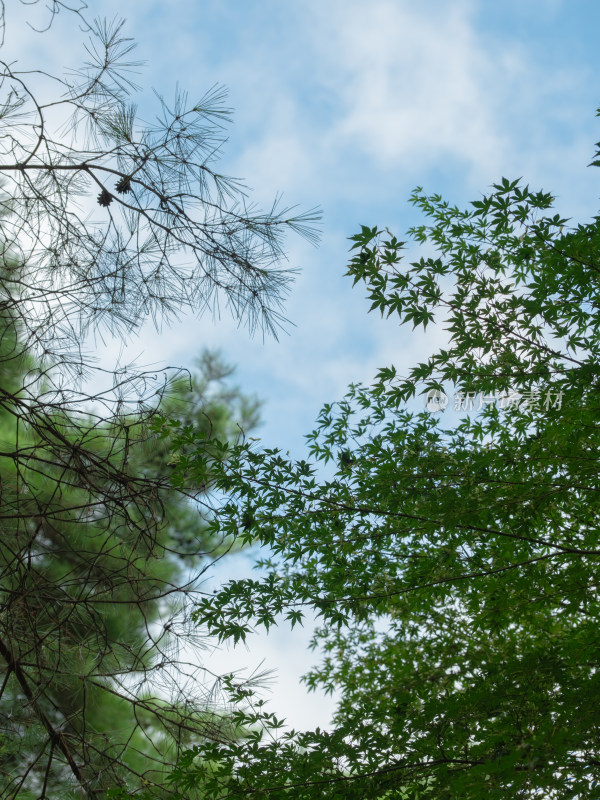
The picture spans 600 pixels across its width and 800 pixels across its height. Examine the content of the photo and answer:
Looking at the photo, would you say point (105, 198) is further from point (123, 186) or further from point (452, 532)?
point (452, 532)

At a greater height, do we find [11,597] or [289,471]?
[289,471]

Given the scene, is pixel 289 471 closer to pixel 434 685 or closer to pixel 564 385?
pixel 564 385

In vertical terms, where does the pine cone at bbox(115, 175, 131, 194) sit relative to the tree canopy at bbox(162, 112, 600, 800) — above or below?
above

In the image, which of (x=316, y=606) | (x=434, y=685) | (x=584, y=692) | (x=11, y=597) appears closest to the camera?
(x=584, y=692)

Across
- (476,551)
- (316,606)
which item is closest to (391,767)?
(316,606)

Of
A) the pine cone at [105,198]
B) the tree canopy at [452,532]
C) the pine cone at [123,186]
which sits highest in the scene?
the pine cone at [123,186]

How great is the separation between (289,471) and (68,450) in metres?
1.03

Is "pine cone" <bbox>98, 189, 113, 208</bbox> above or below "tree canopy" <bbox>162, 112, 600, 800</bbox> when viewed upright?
above

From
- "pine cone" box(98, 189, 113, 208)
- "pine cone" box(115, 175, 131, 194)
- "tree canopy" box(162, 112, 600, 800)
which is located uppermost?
"pine cone" box(115, 175, 131, 194)

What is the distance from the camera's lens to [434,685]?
149 inches

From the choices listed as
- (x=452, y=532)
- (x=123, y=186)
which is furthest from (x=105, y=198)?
(x=452, y=532)

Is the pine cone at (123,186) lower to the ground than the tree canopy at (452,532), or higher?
higher

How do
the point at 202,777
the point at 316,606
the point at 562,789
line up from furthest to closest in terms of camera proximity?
the point at 316,606 → the point at 202,777 → the point at 562,789

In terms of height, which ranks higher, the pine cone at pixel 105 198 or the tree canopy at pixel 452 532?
the pine cone at pixel 105 198
